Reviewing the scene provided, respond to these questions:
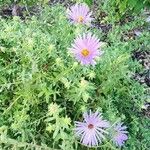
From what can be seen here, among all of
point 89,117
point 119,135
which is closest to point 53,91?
point 89,117

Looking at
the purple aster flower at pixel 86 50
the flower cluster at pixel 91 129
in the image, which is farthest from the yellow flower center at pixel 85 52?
the flower cluster at pixel 91 129

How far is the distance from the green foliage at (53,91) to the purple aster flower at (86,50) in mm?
36

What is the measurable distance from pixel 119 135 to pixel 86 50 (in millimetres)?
348

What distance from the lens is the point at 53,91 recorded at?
1.79 m

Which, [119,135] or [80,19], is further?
[80,19]

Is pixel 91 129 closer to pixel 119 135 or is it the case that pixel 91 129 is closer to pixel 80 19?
pixel 119 135

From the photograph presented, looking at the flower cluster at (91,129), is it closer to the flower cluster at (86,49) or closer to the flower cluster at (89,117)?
the flower cluster at (89,117)

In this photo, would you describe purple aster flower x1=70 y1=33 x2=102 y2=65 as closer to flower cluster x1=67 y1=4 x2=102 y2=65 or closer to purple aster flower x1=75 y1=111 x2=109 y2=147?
flower cluster x1=67 y1=4 x2=102 y2=65

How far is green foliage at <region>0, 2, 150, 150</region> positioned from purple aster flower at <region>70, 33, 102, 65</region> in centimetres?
4

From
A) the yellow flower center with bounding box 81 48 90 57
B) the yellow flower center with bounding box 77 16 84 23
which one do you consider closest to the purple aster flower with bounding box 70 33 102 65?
the yellow flower center with bounding box 81 48 90 57

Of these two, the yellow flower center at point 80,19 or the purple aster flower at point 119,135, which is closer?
the purple aster flower at point 119,135

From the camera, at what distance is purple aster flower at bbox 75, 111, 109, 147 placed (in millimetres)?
1765

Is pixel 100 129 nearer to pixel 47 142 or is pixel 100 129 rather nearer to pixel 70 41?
pixel 47 142

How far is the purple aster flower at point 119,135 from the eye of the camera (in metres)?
1.85
